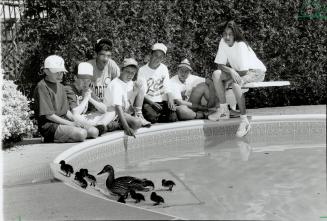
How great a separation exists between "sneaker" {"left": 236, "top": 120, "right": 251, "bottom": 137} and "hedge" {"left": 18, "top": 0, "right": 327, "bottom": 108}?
2.00 metres

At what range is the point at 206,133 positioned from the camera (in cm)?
915

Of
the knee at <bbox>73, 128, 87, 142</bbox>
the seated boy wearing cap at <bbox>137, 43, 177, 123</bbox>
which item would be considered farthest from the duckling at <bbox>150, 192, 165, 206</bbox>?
the seated boy wearing cap at <bbox>137, 43, 177, 123</bbox>

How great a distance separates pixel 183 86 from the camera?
9.45 meters

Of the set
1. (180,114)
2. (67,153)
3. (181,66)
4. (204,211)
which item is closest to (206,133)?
(180,114)

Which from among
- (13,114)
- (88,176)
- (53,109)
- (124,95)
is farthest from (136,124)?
(88,176)

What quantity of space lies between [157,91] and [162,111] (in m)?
0.30

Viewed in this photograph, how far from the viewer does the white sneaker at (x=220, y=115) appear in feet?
30.2

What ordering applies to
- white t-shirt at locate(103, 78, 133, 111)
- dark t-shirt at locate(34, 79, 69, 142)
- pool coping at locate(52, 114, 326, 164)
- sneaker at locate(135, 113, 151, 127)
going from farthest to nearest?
sneaker at locate(135, 113, 151, 127), white t-shirt at locate(103, 78, 133, 111), dark t-shirt at locate(34, 79, 69, 142), pool coping at locate(52, 114, 326, 164)

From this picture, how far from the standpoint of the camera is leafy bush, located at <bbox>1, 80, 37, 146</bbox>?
736 cm

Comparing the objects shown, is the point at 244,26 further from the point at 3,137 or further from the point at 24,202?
the point at 24,202

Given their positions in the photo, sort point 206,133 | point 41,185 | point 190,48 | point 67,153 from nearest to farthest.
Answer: point 41,185, point 67,153, point 206,133, point 190,48

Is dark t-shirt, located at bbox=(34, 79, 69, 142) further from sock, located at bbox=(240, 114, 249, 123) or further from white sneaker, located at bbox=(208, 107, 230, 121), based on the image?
sock, located at bbox=(240, 114, 249, 123)

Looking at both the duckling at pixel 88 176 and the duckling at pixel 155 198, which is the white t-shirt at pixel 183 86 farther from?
the duckling at pixel 155 198

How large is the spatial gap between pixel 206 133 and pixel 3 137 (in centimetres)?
314
